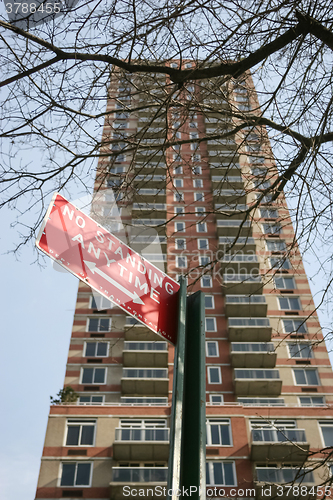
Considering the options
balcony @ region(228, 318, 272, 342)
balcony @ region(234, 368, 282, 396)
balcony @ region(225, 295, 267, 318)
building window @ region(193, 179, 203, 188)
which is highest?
building window @ region(193, 179, 203, 188)

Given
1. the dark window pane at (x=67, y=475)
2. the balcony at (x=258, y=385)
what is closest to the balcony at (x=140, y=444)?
the dark window pane at (x=67, y=475)

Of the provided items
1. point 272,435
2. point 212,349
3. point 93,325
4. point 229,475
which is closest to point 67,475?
point 229,475

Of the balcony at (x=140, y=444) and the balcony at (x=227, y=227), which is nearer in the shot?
the balcony at (x=140, y=444)

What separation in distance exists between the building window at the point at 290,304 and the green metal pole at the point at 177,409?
28.9m

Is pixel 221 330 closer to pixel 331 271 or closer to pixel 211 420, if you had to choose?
pixel 211 420

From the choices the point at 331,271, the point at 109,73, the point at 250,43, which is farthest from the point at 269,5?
the point at 331,271

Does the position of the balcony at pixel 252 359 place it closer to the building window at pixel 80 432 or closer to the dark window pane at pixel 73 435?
the building window at pixel 80 432

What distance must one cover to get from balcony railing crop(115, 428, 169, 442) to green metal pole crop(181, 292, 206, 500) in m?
20.9

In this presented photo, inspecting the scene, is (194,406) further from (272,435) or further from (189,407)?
(272,435)

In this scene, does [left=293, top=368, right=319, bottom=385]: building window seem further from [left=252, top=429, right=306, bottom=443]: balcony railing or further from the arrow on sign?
the arrow on sign

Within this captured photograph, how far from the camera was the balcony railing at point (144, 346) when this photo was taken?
2681 centimetres

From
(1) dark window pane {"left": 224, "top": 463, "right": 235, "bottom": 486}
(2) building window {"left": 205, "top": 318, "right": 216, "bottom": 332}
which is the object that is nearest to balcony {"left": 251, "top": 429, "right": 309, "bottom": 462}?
(1) dark window pane {"left": 224, "top": 463, "right": 235, "bottom": 486}

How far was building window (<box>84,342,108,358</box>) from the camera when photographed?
90.0 feet

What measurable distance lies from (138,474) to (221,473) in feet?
12.8
